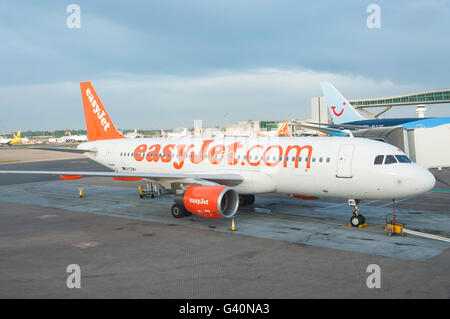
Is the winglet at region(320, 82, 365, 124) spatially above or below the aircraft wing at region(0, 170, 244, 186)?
above


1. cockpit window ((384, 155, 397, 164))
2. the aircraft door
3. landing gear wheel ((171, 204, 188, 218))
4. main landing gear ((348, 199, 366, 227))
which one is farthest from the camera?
landing gear wheel ((171, 204, 188, 218))

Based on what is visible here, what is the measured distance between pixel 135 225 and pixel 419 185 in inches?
518

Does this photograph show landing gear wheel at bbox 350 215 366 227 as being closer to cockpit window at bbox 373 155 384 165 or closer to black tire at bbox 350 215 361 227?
→ black tire at bbox 350 215 361 227

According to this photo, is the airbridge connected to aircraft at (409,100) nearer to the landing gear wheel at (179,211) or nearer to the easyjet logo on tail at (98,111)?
the easyjet logo on tail at (98,111)

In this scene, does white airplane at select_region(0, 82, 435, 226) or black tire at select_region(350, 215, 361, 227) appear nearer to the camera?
white airplane at select_region(0, 82, 435, 226)

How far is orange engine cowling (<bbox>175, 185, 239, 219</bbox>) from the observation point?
16.9m

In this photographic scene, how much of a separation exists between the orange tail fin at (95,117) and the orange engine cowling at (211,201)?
12.6m

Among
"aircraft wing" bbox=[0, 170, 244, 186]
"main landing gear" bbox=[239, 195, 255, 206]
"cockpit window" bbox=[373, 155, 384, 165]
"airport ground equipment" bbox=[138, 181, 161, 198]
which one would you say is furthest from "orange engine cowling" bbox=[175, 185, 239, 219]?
"airport ground equipment" bbox=[138, 181, 161, 198]

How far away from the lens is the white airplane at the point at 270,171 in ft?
53.7

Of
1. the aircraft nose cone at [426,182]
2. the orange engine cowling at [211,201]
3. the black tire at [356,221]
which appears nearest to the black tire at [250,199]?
the orange engine cowling at [211,201]

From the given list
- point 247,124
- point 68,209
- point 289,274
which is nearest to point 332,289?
point 289,274

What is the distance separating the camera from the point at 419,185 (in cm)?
1562

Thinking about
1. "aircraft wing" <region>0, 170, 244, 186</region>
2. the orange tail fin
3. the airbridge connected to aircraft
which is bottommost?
"aircraft wing" <region>0, 170, 244, 186</region>
